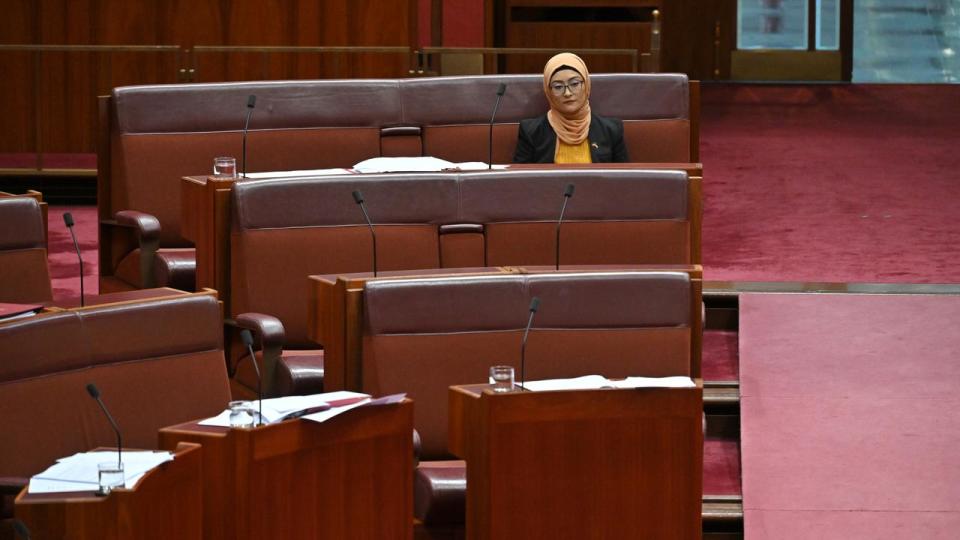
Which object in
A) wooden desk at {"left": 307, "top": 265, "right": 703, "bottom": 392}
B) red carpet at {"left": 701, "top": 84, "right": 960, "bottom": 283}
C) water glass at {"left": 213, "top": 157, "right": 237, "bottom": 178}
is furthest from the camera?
red carpet at {"left": 701, "top": 84, "right": 960, "bottom": 283}

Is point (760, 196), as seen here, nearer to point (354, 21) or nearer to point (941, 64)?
point (354, 21)

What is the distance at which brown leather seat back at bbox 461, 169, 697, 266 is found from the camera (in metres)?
2.78

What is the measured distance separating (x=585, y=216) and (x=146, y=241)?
0.84m

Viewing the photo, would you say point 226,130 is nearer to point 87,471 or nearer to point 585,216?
point 585,216

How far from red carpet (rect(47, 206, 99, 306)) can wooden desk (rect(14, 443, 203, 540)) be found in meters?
1.55

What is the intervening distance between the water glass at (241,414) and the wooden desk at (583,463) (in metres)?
0.29

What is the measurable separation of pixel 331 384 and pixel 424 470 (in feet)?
0.70

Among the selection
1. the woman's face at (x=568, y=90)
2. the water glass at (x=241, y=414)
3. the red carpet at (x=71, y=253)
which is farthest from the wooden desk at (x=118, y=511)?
the woman's face at (x=568, y=90)

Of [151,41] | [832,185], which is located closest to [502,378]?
[832,185]

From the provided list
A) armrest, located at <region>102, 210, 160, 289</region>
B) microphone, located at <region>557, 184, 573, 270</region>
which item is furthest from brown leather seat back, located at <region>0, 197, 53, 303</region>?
microphone, located at <region>557, 184, 573, 270</region>

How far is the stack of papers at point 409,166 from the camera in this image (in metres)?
2.98

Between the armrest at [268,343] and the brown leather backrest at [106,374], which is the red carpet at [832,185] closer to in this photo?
Answer: the armrest at [268,343]

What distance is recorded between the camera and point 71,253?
153 inches

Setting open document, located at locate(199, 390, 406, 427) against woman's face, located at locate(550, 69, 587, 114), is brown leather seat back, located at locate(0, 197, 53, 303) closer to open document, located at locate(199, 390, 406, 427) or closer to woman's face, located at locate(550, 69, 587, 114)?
open document, located at locate(199, 390, 406, 427)
